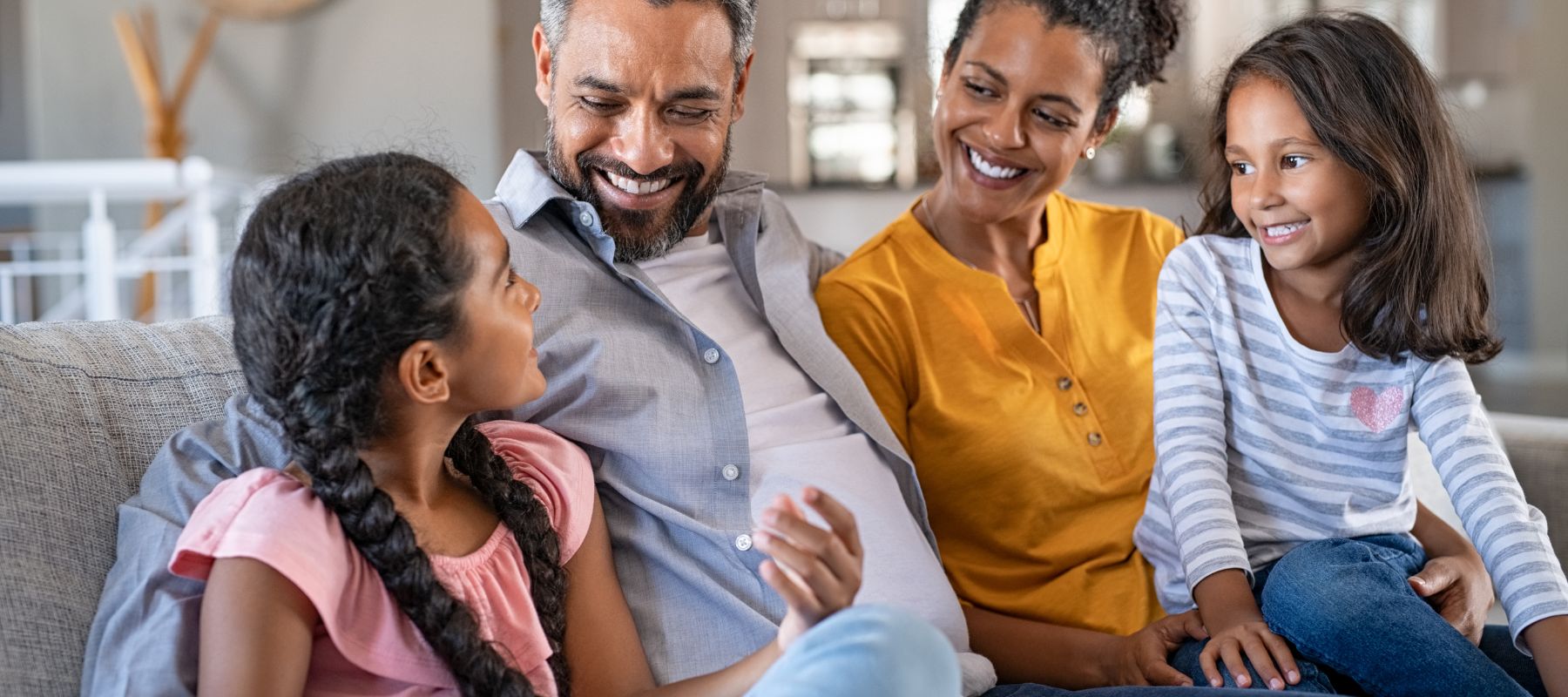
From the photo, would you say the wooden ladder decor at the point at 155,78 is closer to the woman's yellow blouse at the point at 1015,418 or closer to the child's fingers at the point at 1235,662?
the woman's yellow blouse at the point at 1015,418

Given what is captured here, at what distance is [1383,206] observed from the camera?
59.4 inches

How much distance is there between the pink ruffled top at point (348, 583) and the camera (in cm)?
107

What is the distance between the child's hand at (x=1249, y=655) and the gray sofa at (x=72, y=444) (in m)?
1.05

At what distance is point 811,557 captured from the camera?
40.0 inches

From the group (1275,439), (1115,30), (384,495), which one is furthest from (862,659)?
(1115,30)

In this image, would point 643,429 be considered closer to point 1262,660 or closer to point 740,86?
point 740,86

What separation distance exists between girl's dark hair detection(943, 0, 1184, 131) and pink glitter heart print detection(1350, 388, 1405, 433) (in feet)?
2.10

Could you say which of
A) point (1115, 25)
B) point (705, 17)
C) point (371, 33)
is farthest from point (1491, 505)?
point (371, 33)

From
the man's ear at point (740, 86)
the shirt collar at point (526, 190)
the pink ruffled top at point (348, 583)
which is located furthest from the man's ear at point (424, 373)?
the man's ear at point (740, 86)

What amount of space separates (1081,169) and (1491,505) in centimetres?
511

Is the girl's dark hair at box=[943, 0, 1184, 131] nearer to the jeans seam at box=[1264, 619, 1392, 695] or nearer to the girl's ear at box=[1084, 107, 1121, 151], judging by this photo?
the girl's ear at box=[1084, 107, 1121, 151]

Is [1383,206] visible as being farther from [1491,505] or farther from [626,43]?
[626,43]

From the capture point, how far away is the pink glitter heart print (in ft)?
4.98

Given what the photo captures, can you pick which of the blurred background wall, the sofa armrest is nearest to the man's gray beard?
the sofa armrest
